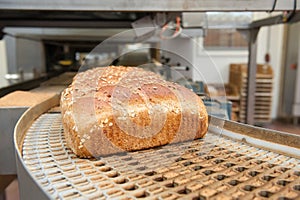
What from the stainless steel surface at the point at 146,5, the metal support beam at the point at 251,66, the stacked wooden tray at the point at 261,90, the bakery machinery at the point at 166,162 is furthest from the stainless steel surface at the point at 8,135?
the stacked wooden tray at the point at 261,90

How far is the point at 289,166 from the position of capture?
1.82ft

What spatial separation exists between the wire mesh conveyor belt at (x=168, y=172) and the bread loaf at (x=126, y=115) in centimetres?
3

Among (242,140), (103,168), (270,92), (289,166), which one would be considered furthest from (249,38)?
(270,92)

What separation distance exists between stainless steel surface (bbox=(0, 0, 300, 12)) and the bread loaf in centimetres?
27

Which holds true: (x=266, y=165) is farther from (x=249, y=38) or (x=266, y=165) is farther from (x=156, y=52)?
(x=156, y=52)

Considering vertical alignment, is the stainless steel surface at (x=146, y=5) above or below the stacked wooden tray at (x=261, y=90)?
above

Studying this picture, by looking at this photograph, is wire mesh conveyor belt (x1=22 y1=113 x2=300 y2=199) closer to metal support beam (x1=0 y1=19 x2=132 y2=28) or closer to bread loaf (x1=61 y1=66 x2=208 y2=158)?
bread loaf (x1=61 y1=66 x2=208 y2=158)

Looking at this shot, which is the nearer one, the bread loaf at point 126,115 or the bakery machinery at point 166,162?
the bakery machinery at point 166,162

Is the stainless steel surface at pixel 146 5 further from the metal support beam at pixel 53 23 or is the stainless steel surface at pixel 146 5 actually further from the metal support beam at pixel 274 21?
the metal support beam at pixel 53 23

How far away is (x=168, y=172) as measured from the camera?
1.71 ft

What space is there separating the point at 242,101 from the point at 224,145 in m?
Answer: 3.10

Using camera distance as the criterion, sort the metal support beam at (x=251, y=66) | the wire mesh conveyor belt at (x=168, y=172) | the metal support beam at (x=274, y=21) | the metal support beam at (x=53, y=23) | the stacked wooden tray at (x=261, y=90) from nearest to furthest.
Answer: the wire mesh conveyor belt at (x=168, y=172) → the metal support beam at (x=274, y=21) → the metal support beam at (x=53, y=23) → the metal support beam at (x=251, y=66) → the stacked wooden tray at (x=261, y=90)

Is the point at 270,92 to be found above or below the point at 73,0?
below

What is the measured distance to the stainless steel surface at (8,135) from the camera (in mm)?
765
